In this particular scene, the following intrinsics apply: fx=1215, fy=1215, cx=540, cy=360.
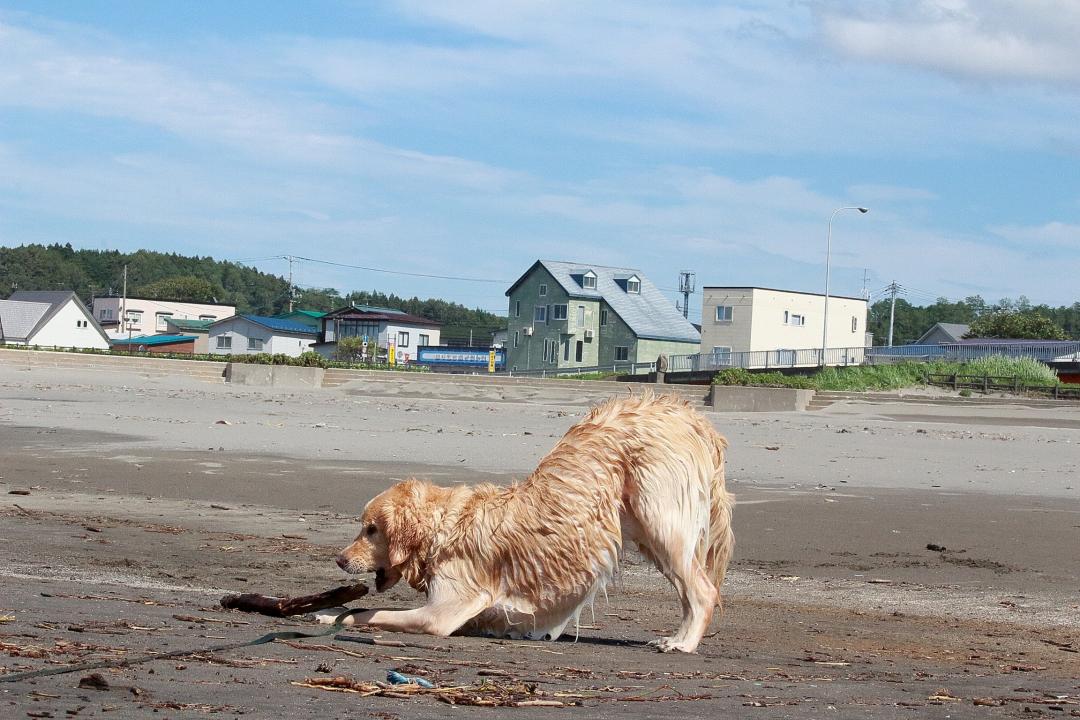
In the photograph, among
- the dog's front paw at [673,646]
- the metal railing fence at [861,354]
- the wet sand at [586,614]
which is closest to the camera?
the wet sand at [586,614]

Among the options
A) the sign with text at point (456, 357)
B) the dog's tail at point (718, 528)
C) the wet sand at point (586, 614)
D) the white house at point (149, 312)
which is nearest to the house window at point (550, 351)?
the sign with text at point (456, 357)

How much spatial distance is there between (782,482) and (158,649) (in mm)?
11707

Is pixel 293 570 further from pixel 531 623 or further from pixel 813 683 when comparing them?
pixel 813 683

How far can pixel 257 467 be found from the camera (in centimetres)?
1559

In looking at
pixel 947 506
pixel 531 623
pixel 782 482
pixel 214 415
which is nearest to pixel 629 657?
pixel 531 623

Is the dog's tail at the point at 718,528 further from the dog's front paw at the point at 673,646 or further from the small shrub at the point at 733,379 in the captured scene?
the small shrub at the point at 733,379

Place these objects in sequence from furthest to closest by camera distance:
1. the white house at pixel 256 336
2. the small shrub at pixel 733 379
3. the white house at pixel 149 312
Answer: the white house at pixel 149 312, the white house at pixel 256 336, the small shrub at pixel 733 379

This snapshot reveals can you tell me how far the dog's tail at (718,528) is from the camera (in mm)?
6762

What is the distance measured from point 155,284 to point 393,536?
173m

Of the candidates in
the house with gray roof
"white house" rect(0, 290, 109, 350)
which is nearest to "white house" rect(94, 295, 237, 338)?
"white house" rect(0, 290, 109, 350)

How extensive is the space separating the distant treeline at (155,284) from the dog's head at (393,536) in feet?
504

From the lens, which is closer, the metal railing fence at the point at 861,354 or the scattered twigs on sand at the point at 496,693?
the scattered twigs on sand at the point at 496,693

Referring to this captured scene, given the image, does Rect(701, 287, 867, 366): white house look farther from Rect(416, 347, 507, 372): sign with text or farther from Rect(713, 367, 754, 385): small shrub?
Rect(713, 367, 754, 385): small shrub

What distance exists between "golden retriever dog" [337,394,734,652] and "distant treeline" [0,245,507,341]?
153595 mm
